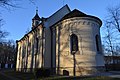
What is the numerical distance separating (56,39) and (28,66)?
10.9 meters

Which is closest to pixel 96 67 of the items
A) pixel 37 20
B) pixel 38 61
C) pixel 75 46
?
pixel 75 46

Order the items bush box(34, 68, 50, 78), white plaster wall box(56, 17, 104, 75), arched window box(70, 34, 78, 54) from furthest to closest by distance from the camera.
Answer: arched window box(70, 34, 78, 54) < white plaster wall box(56, 17, 104, 75) < bush box(34, 68, 50, 78)

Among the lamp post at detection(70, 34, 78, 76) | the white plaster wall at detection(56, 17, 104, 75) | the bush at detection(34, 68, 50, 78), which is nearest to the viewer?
the bush at detection(34, 68, 50, 78)

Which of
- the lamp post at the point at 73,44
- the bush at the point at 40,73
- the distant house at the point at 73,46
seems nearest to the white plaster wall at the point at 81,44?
the distant house at the point at 73,46

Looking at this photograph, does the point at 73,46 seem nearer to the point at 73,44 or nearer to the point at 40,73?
the point at 73,44

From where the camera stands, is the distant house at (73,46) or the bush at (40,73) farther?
the distant house at (73,46)

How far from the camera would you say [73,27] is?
21.6 m

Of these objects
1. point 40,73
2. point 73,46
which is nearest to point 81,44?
point 73,46

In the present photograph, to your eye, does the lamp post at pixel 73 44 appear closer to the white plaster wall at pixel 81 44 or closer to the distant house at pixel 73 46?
the distant house at pixel 73 46

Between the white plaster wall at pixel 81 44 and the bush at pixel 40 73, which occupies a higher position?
the white plaster wall at pixel 81 44

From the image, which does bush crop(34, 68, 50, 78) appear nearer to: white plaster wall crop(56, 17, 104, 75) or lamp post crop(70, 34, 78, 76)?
white plaster wall crop(56, 17, 104, 75)

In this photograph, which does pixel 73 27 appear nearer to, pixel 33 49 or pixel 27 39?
pixel 33 49

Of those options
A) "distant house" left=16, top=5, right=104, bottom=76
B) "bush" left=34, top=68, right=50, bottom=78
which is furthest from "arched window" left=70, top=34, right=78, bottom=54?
"bush" left=34, top=68, right=50, bottom=78

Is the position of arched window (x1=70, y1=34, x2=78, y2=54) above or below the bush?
above
